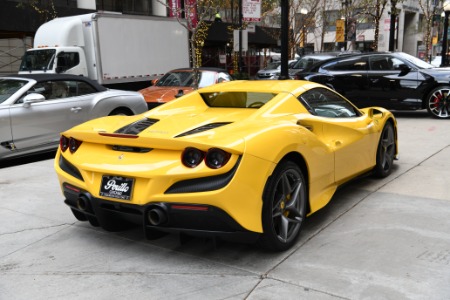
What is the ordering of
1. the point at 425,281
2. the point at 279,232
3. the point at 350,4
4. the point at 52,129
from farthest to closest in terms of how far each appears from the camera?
the point at 350,4
the point at 52,129
the point at 279,232
the point at 425,281

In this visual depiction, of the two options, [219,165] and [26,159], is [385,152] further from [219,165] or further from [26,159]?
[26,159]

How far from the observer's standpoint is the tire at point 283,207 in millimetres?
3367

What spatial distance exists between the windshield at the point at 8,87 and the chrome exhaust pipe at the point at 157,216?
511 cm

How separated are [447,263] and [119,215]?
2.43 meters

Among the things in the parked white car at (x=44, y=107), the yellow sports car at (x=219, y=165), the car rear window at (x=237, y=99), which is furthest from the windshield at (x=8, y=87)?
the car rear window at (x=237, y=99)

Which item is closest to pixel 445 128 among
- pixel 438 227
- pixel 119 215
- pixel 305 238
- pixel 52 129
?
pixel 438 227

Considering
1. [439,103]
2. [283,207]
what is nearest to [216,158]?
[283,207]

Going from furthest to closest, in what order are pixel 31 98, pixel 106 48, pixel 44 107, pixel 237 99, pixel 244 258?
pixel 106 48 → pixel 44 107 → pixel 31 98 → pixel 237 99 → pixel 244 258

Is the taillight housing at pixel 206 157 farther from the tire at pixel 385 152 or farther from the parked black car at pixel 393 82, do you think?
the parked black car at pixel 393 82

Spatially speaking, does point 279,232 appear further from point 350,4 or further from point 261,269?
point 350,4

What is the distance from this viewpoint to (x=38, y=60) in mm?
14828

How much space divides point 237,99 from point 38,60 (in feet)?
39.7

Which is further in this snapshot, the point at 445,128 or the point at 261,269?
the point at 445,128

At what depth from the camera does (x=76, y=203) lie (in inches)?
147
